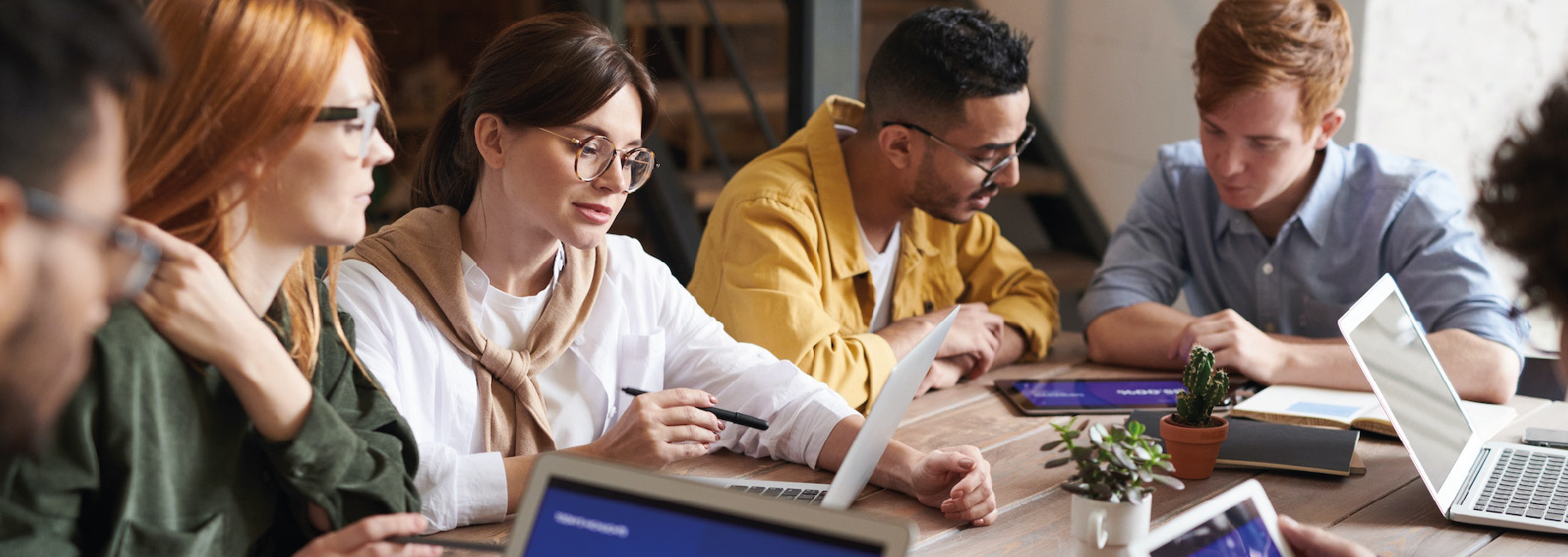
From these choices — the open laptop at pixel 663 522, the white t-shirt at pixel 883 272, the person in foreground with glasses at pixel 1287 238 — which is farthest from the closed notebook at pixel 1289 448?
the open laptop at pixel 663 522

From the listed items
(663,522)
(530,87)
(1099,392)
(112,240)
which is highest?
(112,240)

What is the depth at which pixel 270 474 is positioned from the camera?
1.18m

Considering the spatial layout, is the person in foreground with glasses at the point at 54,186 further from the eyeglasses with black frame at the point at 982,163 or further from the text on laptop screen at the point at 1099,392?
the eyeglasses with black frame at the point at 982,163

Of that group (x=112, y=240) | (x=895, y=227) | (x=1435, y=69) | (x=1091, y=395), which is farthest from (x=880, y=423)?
(x=1435, y=69)

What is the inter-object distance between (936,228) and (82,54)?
6.49 ft

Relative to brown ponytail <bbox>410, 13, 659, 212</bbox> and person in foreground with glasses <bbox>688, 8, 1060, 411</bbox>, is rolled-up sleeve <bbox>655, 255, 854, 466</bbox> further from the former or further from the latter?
brown ponytail <bbox>410, 13, 659, 212</bbox>

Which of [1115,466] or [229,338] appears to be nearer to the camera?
[229,338]

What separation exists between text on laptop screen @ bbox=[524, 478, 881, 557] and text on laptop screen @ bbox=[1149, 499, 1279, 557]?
0.35m

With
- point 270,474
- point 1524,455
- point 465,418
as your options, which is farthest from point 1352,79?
point 270,474

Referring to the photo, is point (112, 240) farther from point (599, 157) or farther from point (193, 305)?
point (599, 157)

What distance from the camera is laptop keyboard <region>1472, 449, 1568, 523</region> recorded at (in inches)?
58.5

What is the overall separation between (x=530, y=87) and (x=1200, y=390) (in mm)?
946

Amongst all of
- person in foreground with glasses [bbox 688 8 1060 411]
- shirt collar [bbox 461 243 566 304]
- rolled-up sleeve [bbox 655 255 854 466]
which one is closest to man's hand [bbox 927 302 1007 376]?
person in foreground with glasses [bbox 688 8 1060 411]

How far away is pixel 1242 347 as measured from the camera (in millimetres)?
2053
